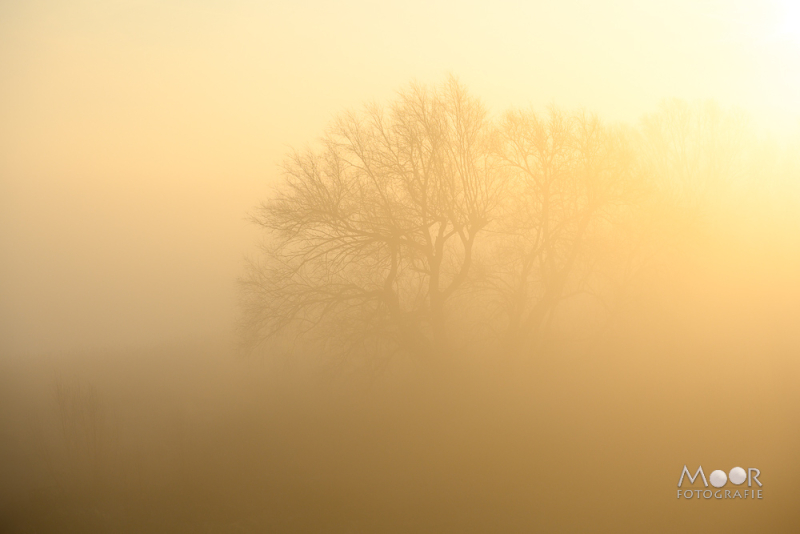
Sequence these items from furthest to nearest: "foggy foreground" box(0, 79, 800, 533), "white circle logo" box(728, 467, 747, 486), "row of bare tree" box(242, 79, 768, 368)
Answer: "row of bare tree" box(242, 79, 768, 368) → "foggy foreground" box(0, 79, 800, 533) → "white circle logo" box(728, 467, 747, 486)

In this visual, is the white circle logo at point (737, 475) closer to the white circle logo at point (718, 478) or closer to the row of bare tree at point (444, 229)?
the white circle logo at point (718, 478)

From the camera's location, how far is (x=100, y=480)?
38.3ft

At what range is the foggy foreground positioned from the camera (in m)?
9.60

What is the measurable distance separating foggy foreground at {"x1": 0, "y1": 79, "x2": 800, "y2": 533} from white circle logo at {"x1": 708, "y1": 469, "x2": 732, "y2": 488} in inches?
10.4

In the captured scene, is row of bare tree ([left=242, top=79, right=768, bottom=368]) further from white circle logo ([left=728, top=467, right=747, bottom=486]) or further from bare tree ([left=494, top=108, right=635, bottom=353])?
white circle logo ([left=728, top=467, right=747, bottom=486])

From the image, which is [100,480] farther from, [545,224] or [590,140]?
[590,140]

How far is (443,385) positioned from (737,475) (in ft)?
19.8

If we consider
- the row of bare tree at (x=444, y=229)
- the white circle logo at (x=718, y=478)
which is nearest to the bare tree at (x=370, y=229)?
the row of bare tree at (x=444, y=229)

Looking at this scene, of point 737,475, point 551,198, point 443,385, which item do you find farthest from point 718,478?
point 551,198

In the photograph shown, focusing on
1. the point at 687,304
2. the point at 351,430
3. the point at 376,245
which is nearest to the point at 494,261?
the point at 376,245

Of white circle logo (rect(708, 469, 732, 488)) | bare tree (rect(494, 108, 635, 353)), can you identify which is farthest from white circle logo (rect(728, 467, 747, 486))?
bare tree (rect(494, 108, 635, 353))

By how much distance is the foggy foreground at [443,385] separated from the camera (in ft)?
31.5

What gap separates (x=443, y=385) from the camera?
39.9ft

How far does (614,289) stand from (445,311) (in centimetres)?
592
